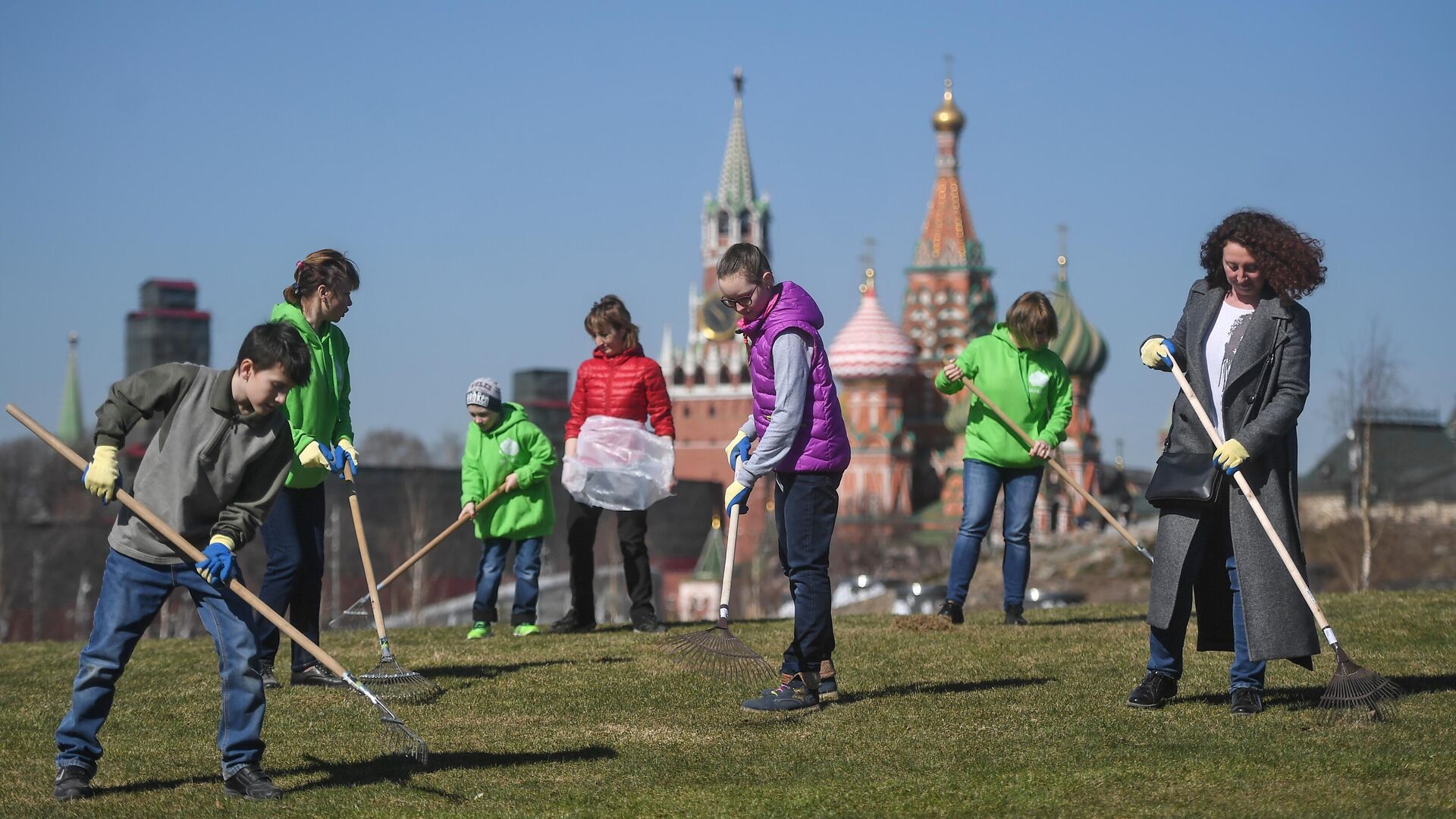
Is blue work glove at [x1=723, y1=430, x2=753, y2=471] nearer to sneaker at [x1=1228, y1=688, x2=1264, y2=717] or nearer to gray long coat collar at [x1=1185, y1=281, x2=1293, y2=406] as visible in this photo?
gray long coat collar at [x1=1185, y1=281, x2=1293, y2=406]

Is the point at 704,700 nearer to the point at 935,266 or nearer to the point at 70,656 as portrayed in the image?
the point at 70,656

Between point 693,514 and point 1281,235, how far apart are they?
9127cm

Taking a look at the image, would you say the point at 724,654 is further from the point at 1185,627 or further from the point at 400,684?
the point at 1185,627

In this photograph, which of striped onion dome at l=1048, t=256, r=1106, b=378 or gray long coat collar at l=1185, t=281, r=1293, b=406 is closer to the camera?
gray long coat collar at l=1185, t=281, r=1293, b=406

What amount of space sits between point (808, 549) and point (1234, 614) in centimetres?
164

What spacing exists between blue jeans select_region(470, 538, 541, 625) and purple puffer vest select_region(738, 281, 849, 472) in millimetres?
3822

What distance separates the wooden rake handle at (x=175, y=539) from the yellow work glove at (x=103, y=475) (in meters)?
0.03

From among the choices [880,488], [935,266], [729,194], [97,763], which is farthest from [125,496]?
[729,194]

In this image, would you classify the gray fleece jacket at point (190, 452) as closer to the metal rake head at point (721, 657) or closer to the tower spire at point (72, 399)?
the metal rake head at point (721, 657)

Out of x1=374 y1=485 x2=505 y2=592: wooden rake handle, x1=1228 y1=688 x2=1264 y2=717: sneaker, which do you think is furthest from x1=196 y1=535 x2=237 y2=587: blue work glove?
x1=374 y1=485 x2=505 y2=592: wooden rake handle

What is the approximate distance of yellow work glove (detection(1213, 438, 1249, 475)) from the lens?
6438 mm

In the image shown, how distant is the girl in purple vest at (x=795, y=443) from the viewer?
667cm

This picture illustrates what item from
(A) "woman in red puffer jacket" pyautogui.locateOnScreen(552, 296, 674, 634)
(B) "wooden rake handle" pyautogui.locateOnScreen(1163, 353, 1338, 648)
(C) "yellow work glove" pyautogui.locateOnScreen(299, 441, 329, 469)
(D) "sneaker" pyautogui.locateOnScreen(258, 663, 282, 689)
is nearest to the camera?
(B) "wooden rake handle" pyautogui.locateOnScreen(1163, 353, 1338, 648)

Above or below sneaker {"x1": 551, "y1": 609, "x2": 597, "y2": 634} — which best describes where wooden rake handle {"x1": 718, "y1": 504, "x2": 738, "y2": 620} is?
above
